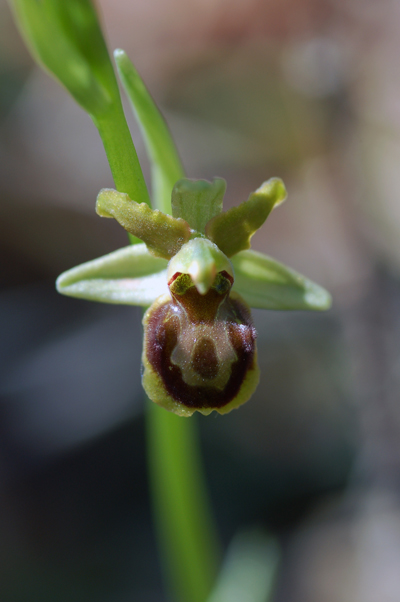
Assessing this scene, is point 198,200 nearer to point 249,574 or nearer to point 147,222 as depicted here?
point 147,222

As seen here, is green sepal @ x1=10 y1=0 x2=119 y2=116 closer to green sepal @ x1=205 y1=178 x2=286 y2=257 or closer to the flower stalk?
the flower stalk

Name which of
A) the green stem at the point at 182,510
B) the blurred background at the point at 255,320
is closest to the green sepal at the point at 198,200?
the green stem at the point at 182,510

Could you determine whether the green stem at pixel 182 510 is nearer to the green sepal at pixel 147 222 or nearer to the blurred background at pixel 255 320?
the blurred background at pixel 255 320

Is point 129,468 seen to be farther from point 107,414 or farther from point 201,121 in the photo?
→ point 201,121

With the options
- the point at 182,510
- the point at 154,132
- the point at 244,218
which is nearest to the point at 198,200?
the point at 244,218

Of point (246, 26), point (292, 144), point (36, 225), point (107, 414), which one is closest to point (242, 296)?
point (107, 414)

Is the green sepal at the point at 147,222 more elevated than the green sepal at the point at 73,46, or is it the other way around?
the green sepal at the point at 73,46
